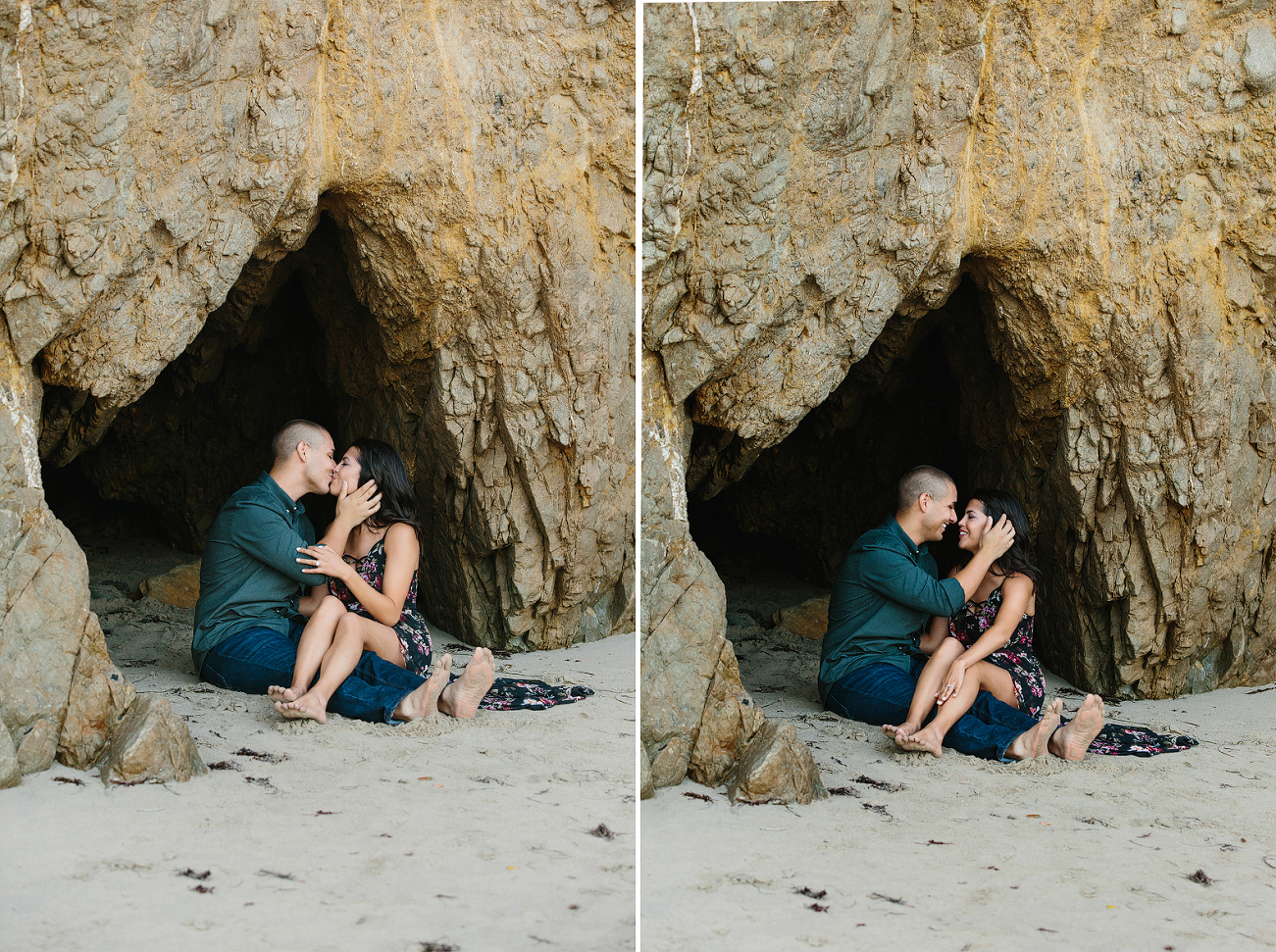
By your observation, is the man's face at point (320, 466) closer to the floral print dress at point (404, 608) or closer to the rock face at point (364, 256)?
the floral print dress at point (404, 608)

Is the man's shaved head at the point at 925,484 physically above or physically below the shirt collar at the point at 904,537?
above

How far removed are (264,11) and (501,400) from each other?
1551 millimetres

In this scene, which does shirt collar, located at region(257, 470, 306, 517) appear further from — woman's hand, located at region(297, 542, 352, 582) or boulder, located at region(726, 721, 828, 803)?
boulder, located at region(726, 721, 828, 803)

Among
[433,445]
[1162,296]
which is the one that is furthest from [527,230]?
[1162,296]

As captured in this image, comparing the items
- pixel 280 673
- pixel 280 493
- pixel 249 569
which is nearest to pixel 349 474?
pixel 280 493

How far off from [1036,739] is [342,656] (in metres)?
2.17

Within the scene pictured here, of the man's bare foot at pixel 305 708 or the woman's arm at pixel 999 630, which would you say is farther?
the woman's arm at pixel 999 630

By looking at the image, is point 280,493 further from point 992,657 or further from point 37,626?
point 992,657

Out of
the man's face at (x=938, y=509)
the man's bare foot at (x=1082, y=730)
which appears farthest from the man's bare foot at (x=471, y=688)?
the man's bare foot at (x=1082, y=730)

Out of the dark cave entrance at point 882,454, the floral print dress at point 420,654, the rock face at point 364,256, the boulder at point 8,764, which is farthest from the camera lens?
the dark cave entrance at point 882,454

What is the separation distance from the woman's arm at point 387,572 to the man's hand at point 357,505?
0.35 ft

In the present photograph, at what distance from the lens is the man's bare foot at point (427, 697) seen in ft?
11.7

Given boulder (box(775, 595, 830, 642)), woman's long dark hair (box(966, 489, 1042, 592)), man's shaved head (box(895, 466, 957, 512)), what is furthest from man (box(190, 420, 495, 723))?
boulder (box(775, 595, 830, 642))

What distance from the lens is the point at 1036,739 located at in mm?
3594
